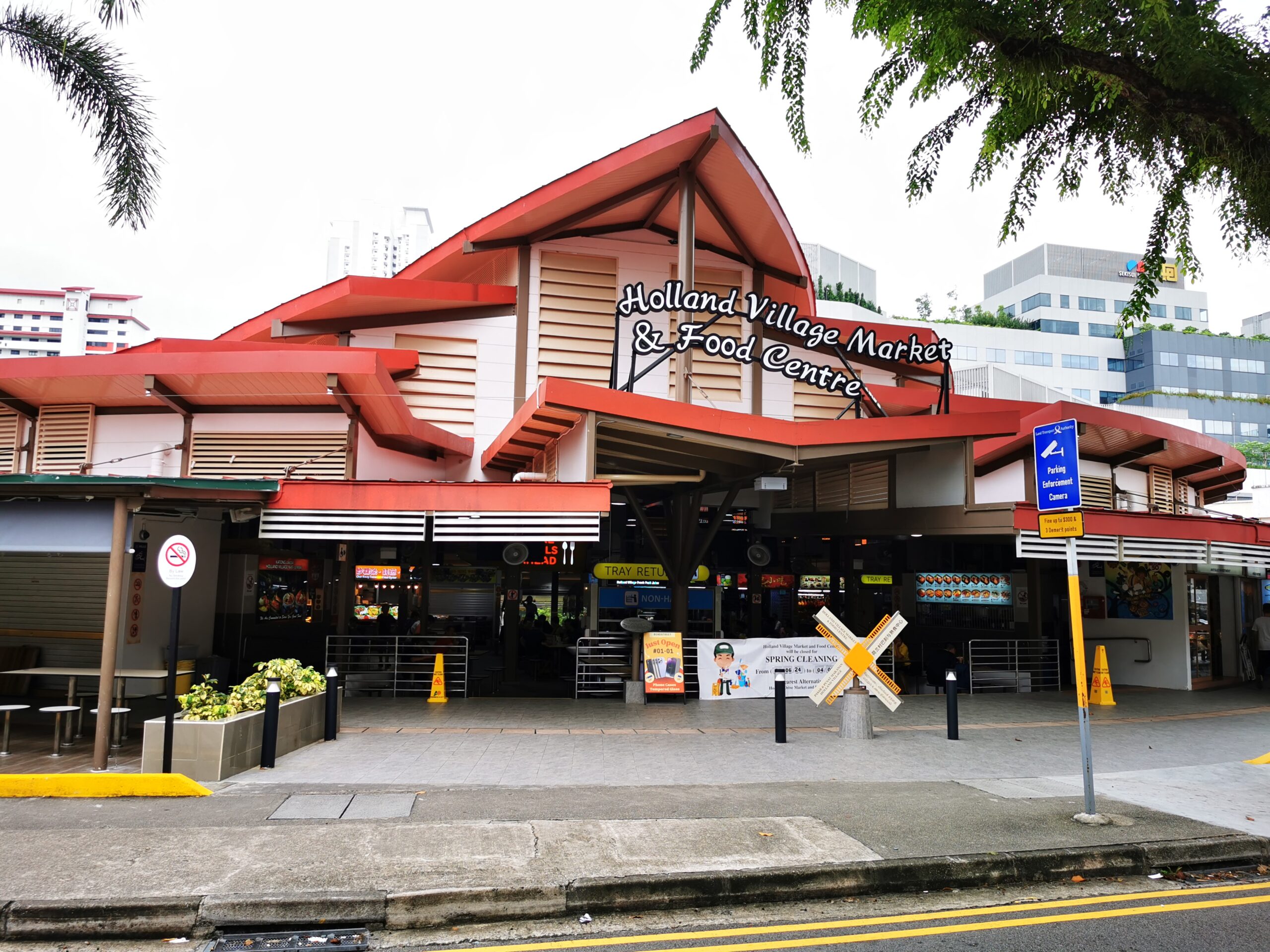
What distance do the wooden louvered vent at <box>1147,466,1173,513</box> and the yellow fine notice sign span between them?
47.4 feet

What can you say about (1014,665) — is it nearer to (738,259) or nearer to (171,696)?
(738,259)

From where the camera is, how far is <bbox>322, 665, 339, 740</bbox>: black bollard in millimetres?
11773

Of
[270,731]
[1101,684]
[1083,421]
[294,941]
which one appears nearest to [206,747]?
[270,731]

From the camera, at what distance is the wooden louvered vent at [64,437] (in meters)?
16.6

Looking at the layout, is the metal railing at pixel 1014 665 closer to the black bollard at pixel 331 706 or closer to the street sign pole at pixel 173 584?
the black bollard at pixel 331 706

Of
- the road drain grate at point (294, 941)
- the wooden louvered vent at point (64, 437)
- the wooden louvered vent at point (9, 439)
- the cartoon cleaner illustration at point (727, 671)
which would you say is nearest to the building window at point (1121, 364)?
the cartoon cleaner illustration at point (727, 671)

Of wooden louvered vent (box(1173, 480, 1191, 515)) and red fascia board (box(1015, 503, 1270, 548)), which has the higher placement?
wooden louvered vent (box(1173, 480, 1191, 515))

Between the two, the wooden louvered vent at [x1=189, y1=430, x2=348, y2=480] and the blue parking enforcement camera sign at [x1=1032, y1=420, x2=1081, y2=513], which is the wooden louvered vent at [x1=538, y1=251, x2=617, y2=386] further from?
the blue parking enforcement camera sign at [x1=1032, y1=420, x2=1081, y2=513]

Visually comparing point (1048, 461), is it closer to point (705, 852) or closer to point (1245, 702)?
point (705, 852)

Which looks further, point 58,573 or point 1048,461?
point 58,573

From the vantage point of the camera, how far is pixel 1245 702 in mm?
17234

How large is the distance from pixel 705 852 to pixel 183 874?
383 cm

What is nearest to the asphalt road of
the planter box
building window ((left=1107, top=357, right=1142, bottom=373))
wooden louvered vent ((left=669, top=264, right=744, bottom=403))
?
the planter box

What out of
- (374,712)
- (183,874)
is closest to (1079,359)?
(374,712)
